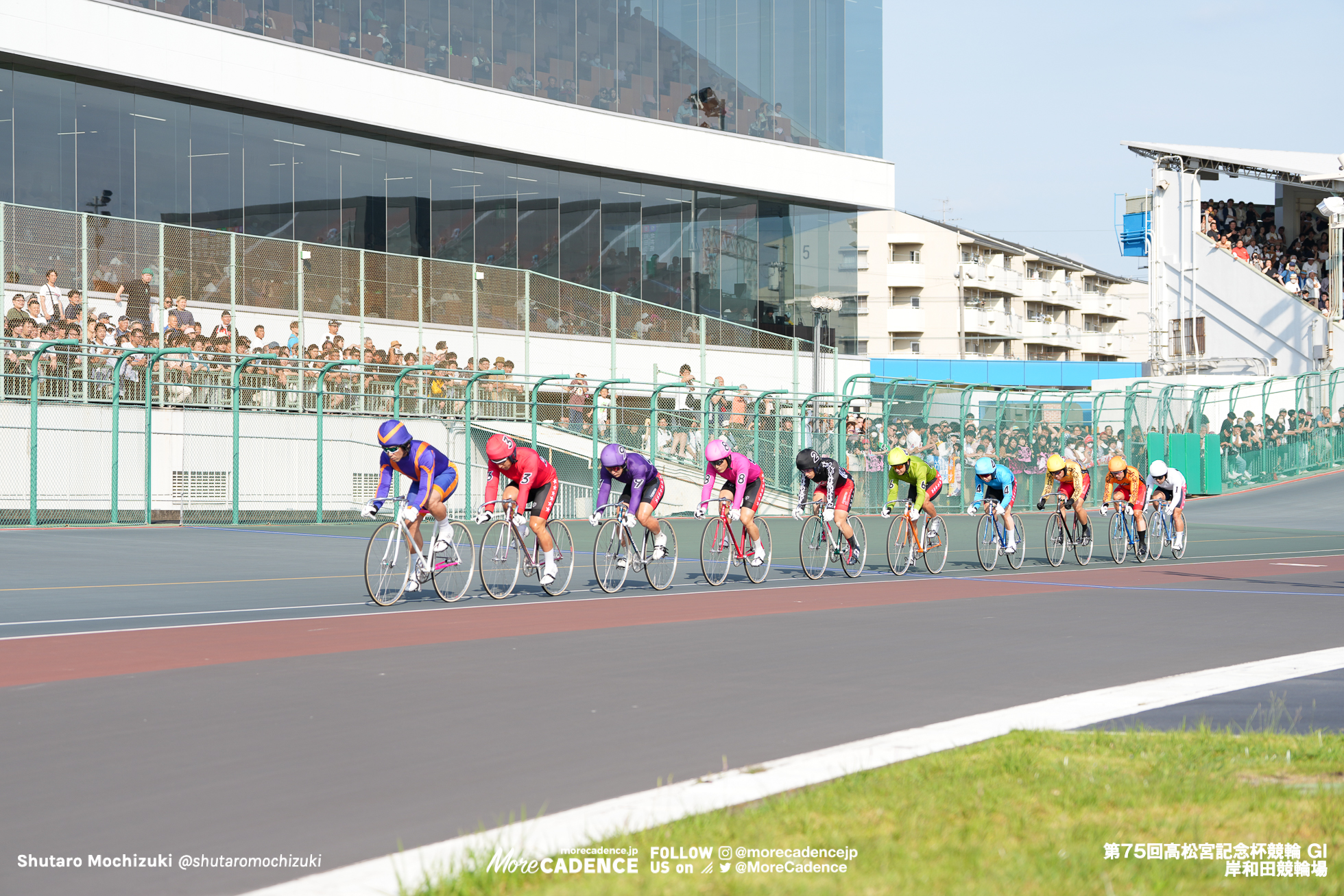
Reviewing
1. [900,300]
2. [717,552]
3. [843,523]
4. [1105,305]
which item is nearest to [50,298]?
[717,552]

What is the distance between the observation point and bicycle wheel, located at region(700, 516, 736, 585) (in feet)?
53.9

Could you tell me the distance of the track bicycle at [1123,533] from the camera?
21.0 m

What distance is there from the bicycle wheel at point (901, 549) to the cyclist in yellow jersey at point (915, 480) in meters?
0.21

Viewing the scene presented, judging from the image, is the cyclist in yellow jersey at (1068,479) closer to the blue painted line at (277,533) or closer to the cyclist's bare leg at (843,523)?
the cyclist's bare leg at (843,523)

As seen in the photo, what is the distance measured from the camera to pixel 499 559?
1438 centimetres

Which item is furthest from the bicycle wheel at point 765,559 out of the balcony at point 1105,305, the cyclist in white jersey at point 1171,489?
the balcony at point 1105,305

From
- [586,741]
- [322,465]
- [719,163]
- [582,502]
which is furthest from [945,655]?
[719,163]

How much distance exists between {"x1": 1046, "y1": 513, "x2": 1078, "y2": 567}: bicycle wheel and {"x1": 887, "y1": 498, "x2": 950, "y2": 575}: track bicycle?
7.75 ft

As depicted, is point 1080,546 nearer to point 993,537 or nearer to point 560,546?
point 993,537

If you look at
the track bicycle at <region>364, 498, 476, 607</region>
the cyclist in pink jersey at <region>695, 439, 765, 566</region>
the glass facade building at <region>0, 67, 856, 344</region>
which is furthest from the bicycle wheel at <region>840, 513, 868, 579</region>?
the glass facade building at <region>0, 67, 856, 344</region>

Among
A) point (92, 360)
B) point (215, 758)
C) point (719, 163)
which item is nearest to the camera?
point (215, 758)

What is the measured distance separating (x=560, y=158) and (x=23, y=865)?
3488 centimetres

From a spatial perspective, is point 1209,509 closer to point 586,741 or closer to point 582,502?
point 582,502

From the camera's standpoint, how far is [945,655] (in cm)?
1016
